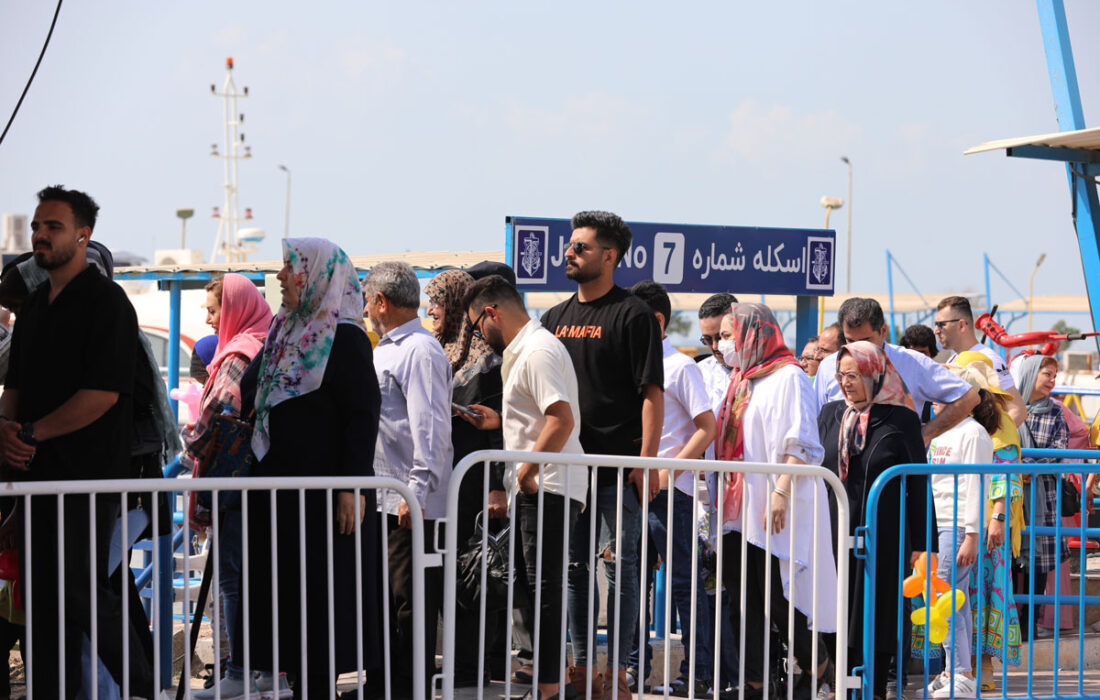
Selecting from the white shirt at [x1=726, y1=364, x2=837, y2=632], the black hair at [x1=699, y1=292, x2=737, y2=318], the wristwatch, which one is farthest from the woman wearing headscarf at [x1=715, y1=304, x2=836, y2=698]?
the wristwatch

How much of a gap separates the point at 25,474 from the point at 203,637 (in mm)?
2615

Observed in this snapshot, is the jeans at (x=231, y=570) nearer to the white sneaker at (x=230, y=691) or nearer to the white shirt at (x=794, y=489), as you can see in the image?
the white sneaker at (x=230, y=691)

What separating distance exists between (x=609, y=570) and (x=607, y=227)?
1483mm

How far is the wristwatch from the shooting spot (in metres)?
4.42

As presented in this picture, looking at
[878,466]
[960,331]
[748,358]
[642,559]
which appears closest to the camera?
[642,559]

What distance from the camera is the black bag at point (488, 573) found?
511 cm

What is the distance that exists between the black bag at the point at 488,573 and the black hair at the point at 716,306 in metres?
2.74

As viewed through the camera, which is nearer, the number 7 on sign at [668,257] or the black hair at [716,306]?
the black hair at [716,306]

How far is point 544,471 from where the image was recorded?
510cm

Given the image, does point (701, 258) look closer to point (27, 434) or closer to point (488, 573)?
point (488, 573)

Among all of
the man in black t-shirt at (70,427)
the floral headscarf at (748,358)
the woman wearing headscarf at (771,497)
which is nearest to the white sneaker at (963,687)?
the woman wearing headscarf at (771,497)

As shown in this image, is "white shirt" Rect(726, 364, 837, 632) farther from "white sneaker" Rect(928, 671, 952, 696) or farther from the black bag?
"white sneaker" Rect(928, 671, 952, 696)

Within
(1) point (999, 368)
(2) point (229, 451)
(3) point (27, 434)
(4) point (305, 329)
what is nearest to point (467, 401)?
(4) point (305, 329)

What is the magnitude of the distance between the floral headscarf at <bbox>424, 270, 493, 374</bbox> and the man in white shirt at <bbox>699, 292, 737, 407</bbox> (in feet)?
5.67
